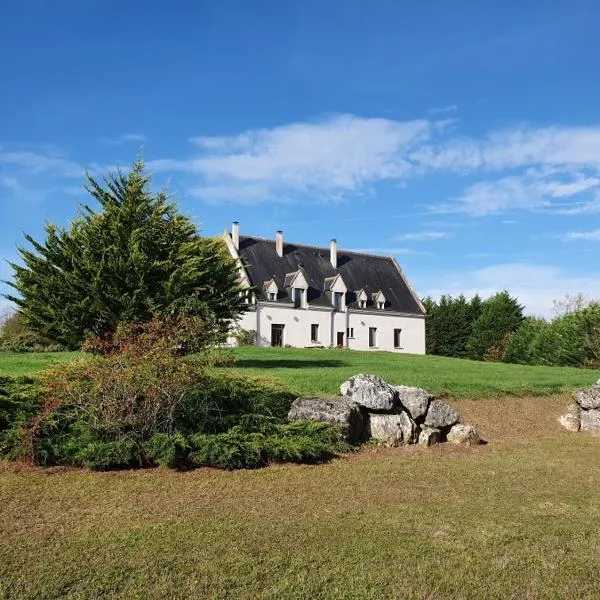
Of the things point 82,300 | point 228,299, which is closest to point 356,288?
point 228,299

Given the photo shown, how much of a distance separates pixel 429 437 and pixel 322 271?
1447 inches

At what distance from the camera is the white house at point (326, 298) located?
142ft

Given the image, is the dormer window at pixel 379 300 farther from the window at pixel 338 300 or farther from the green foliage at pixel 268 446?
the green foliage at pixel 268 446

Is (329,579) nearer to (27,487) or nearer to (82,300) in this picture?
(27,487)

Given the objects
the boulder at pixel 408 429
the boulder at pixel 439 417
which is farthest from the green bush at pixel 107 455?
the boulder at pixel 439 417

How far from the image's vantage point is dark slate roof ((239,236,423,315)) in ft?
146

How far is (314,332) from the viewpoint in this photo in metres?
46.0

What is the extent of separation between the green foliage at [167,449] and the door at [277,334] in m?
34.4

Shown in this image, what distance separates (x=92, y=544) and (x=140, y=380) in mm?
3840

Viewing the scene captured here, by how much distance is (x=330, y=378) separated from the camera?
1557cm

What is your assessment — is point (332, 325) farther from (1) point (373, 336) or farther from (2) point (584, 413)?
(2) point (584, 413)

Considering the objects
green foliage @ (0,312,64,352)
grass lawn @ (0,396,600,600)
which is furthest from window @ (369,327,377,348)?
grass lawn @ (0,396,600,600)

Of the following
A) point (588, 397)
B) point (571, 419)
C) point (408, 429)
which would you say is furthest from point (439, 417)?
point (588, 397)

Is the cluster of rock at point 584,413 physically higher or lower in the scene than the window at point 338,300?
lower
